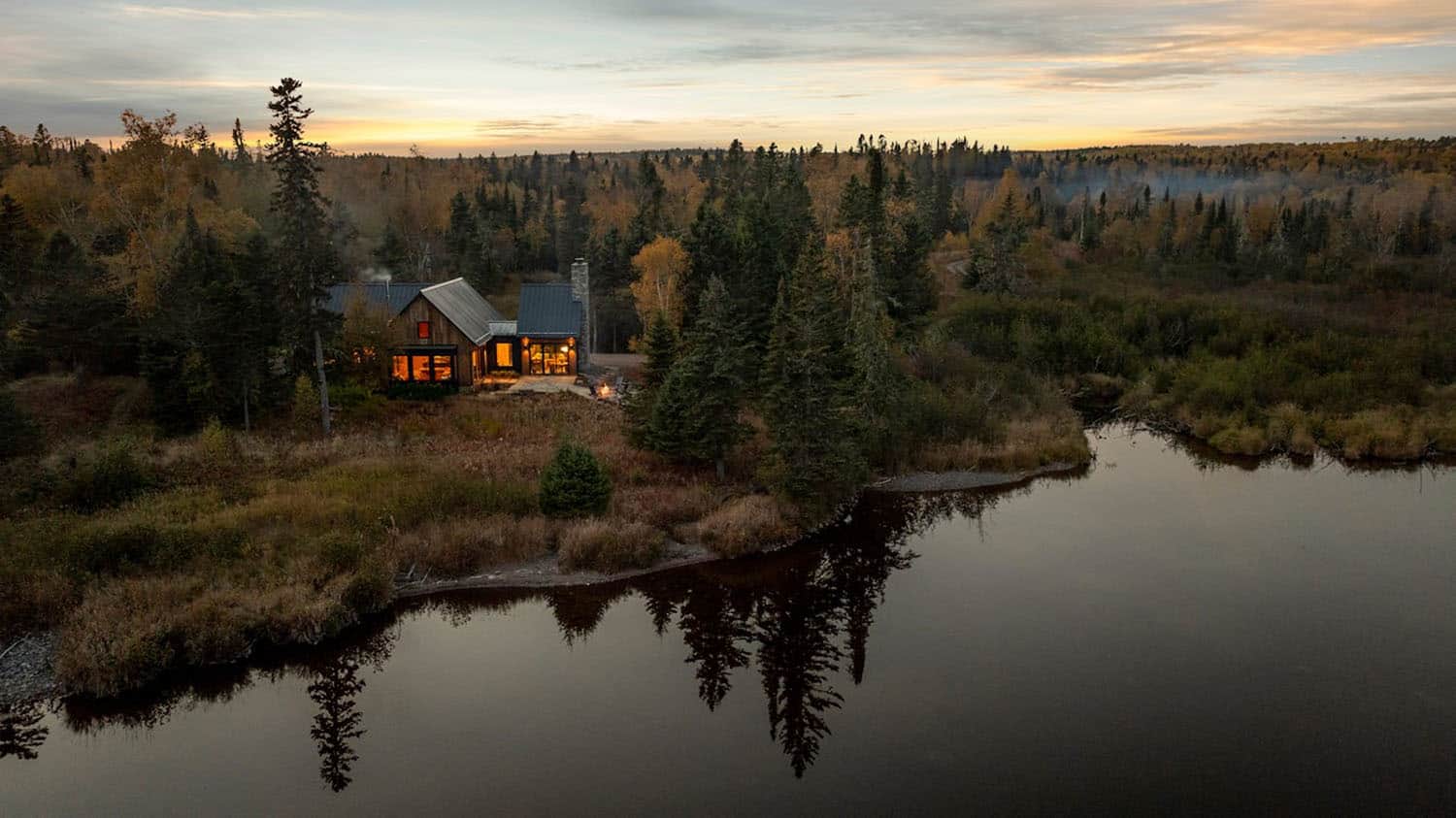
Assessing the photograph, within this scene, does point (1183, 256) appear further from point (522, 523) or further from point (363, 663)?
point (363, 663)

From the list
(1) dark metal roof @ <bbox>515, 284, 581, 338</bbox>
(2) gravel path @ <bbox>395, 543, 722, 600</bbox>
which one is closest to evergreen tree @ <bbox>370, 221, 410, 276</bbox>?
(1) dark metal roof @ <bbox>515, 284, 581, 338</bbox>

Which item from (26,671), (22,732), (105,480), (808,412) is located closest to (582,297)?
(808,412)

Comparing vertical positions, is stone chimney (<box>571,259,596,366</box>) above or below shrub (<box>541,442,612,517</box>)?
above

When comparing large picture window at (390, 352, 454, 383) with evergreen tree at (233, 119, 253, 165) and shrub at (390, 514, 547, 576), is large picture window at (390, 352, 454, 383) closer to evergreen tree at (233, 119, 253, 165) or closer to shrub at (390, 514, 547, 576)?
shrub at (390, 514, 547, 576)

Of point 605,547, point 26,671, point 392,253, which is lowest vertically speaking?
point 26,671

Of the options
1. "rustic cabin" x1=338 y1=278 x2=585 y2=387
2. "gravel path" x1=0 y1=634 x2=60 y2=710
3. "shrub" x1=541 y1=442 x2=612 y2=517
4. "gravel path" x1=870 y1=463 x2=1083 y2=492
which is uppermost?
"rustic cabin" x1=338 y1=278 x2=585 y2=387

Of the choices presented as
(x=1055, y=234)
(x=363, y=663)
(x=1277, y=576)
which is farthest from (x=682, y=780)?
(x=1055, y=234)

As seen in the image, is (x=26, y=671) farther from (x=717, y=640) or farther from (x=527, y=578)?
(x=717, y=640)
